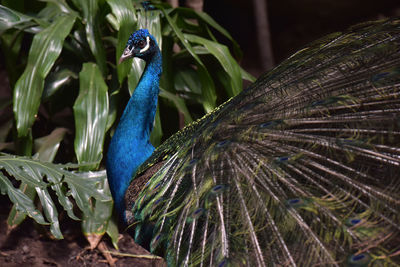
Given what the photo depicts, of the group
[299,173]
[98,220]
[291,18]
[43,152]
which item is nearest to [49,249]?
[98,220]

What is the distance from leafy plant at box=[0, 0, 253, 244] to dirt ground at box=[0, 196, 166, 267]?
115mm

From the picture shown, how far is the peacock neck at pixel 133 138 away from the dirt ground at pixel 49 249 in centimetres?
52

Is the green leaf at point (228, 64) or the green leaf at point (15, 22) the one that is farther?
the green leaf at point (228, 64)

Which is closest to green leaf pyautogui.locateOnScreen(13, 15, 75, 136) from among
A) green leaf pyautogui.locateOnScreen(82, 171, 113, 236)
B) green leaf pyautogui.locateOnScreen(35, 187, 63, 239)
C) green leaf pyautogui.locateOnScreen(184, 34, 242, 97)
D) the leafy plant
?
the leafy plant

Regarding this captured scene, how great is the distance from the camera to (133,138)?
7.32 ft

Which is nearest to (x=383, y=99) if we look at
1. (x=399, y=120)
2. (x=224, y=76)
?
(x=399, y=120)

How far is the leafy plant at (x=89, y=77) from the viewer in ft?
8.26

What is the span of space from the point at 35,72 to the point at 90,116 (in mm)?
362

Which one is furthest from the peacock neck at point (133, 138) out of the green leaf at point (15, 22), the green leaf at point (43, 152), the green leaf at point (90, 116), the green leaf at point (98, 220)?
the green leaf at point (15, 22)

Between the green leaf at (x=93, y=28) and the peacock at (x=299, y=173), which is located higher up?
the green leaf at (x=93, y=28)

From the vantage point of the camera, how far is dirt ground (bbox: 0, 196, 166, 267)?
98.1 inches

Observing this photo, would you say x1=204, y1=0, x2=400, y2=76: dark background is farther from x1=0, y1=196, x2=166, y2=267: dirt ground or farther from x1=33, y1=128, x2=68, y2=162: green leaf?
x1=0, y1=196, x2=166, y2=267: dirt ground

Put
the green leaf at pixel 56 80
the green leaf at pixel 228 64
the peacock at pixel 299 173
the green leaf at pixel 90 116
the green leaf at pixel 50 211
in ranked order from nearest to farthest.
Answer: the peacock at pixel 299 173 → the green leaf at pixel 50 211 → the green leaf at pixel 90 116 → the green leaf at pixel 56 80 → the green leaf at pixel 228 64

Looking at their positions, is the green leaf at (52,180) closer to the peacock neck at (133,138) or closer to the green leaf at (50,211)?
the green leaf at (50,211)
